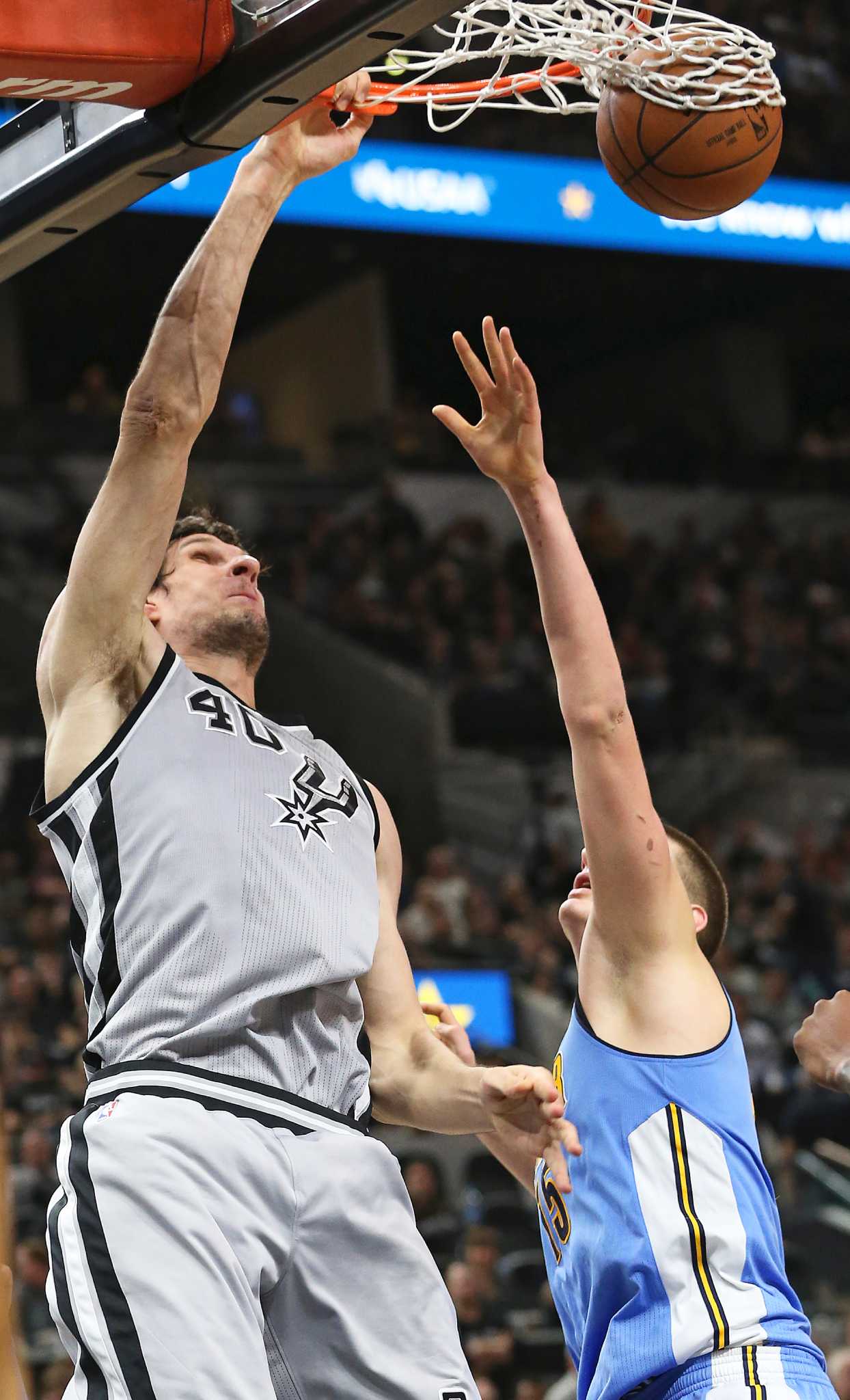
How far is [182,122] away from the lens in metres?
2.86

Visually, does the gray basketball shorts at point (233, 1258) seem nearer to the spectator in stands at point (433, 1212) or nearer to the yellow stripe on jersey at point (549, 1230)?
the yellow stripe on jersey at point (549, 1230)

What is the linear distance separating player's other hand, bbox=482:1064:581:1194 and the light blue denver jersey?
31 cm

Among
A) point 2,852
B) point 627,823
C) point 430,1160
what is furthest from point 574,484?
point 627,823

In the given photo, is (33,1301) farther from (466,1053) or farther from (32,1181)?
(466,1053)

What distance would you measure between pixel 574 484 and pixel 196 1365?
53.1 ft

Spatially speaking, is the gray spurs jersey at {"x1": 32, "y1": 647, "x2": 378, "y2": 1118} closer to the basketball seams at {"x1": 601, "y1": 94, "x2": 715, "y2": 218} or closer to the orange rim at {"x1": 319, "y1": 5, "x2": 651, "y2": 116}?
the orange rim at {"x1": 319, "y1": 5, "x2": 651, "y2": 116}

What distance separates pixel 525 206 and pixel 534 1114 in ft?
42.5

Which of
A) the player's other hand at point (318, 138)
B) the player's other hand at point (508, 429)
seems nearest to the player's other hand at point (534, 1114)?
the player's other hand at point (508, 429)

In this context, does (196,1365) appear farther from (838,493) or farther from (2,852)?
(838,493)

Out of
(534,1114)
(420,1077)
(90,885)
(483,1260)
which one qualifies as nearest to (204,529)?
(90,885)

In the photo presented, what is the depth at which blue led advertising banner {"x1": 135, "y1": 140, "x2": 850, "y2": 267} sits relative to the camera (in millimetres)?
14070

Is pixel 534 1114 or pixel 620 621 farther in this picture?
pixel 620 621

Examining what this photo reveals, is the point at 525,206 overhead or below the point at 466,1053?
below

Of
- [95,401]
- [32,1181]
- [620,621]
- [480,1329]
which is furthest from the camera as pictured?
[620,621]
